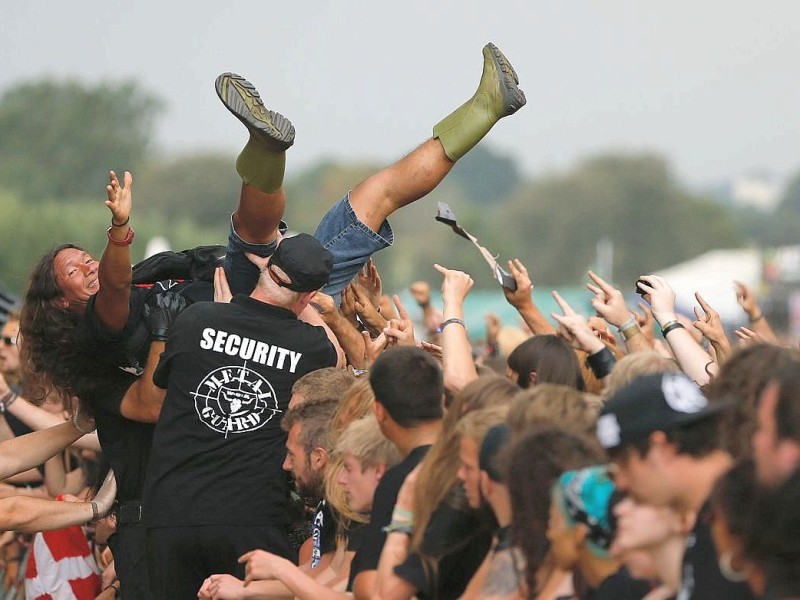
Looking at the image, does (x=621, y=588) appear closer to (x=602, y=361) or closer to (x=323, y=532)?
(x=323, y=532)

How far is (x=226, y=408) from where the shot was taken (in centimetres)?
585

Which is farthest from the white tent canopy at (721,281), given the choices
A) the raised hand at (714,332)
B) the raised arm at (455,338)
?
the raised arm at (455,338)

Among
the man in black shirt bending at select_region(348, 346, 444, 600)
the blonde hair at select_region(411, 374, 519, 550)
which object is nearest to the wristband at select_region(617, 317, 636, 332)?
the man in black shirt bending at select_region(348, 346, 444, 600)

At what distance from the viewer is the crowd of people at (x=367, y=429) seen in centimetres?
339

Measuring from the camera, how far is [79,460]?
8.86 meters

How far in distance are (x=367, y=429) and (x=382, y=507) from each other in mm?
461

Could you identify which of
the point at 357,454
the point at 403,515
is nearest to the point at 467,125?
the point at 357,454

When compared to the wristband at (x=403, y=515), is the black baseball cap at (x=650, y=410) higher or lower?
higher

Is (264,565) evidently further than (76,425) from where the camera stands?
No

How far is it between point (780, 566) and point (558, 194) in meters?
112

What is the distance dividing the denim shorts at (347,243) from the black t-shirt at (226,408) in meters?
1.06

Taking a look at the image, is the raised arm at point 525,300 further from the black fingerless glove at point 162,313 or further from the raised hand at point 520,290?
the black fingerless glove at point 162,313

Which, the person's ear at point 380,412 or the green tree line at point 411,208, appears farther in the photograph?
the green tree line at point 411,208

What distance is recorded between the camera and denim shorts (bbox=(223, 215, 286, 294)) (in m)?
6.48
